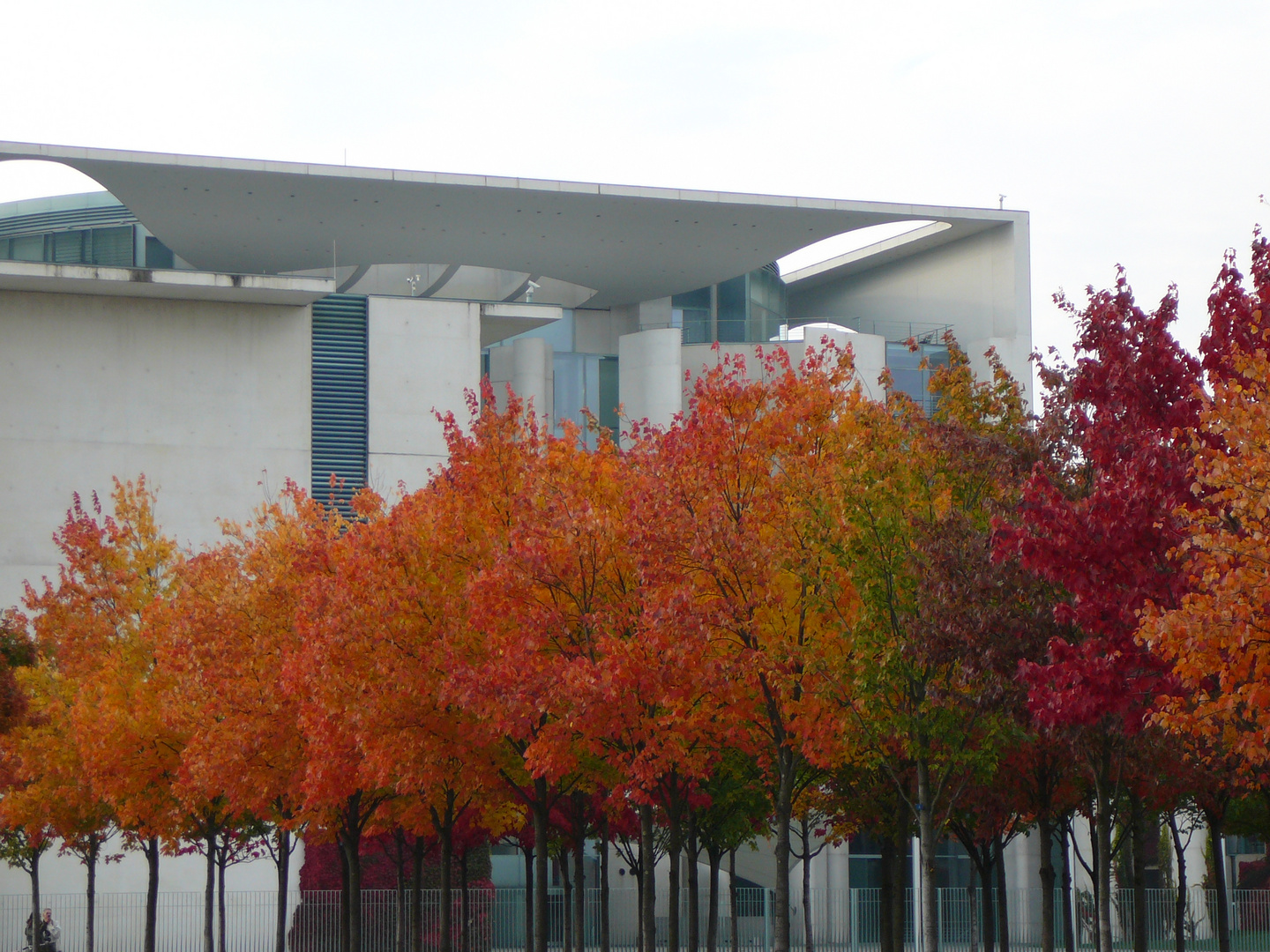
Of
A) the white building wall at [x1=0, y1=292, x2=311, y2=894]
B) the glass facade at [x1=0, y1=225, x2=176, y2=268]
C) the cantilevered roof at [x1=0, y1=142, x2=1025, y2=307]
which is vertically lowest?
the white building wall at [x1=0, y1=292, x2=311, y2=894]

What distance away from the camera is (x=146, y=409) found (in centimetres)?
4662

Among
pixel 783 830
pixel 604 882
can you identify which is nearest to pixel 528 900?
pixel 604 882

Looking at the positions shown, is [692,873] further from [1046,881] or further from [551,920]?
[551,920]

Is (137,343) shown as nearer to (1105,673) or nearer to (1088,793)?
(1088,793)

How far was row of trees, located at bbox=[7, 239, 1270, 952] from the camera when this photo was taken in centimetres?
1445

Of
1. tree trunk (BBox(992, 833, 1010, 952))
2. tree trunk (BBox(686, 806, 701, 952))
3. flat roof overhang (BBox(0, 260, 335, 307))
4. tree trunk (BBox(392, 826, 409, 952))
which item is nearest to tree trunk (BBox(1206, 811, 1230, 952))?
tree trunk (BBox(992, 833, 1010, 952))

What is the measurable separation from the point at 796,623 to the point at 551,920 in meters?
27.7

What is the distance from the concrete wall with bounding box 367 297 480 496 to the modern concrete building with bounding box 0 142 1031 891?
6 cm

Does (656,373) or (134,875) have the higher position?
(656,373)

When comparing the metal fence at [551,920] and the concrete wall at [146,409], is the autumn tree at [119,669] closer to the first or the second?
the concrete wall at [146,409]

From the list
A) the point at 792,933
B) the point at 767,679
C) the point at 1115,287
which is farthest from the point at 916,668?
the point at 792,933

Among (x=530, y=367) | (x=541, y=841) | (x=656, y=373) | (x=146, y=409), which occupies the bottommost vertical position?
(x=541, y=841)

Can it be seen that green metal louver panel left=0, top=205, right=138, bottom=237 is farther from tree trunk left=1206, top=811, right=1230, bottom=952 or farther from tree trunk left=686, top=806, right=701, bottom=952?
tree trunk left=1206, top=811, right=1230, bottom=952

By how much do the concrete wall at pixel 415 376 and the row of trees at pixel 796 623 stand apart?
19832mm
